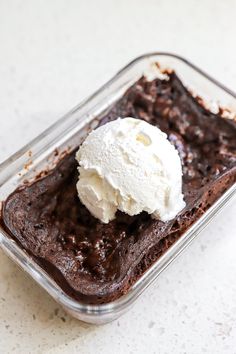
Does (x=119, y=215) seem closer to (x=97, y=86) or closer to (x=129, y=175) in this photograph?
(x=129, y=175)

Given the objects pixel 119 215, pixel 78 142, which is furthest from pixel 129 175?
pixel 78 142

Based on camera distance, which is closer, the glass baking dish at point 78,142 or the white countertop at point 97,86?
the glass baking dish at point 78,142

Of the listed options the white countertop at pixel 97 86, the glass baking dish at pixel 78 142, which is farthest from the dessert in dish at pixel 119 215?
the white countertop at pixel 97 86

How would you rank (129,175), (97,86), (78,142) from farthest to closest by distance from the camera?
(97,86) < (78,142) < (129,175)

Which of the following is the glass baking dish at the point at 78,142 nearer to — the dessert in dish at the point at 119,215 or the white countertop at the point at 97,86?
the dessert in dish at the point at 119,215

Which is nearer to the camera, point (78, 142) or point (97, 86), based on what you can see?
point (78, 142)

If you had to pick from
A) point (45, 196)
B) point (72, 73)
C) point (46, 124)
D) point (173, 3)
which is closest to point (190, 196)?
point (45, 196)

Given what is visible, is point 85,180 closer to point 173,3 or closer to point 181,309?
point 181,309
